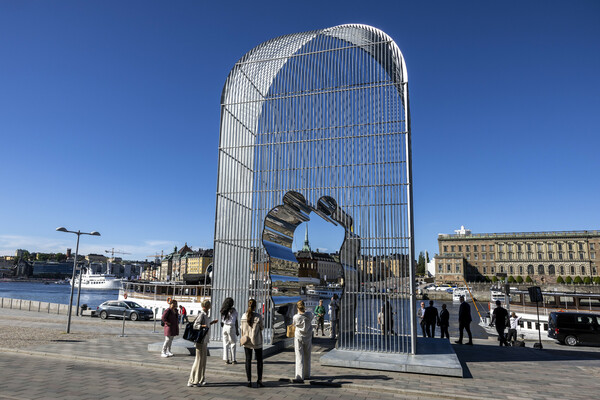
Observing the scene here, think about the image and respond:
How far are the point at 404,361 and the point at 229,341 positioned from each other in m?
Result: 4.41

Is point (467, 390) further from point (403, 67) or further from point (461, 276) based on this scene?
point (461, 276)

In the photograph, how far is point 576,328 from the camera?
19.1 m

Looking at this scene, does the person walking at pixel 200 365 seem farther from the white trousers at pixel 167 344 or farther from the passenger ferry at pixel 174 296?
the passenger ferry at pixel 174 296

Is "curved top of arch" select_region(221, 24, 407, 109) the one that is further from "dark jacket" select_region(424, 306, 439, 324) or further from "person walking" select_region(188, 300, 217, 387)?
"dark jacket" select_region(424, 306, 439, 324)

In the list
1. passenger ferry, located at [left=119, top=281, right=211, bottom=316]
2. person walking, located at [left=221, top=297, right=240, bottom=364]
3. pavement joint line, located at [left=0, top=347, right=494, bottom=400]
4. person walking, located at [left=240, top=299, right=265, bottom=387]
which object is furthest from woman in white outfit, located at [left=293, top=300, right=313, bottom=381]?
passenger ferry, located at [left=119, top=281, right=211, bottom=316]

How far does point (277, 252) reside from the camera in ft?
42.0

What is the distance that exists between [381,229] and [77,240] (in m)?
14.6

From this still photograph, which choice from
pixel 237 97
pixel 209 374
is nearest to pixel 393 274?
pixel 209 374

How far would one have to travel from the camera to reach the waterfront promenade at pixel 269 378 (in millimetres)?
7309

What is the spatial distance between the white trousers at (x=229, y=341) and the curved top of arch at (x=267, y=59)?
7224 mm

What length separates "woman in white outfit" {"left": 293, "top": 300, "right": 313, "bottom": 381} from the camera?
27.0ft

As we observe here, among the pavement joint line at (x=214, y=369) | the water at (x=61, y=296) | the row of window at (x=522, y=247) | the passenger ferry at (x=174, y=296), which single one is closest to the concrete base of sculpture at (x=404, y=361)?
the pavement joint line at (x=214, y=369)

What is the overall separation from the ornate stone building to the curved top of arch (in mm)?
106557

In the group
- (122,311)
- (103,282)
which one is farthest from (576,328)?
(103,282)
